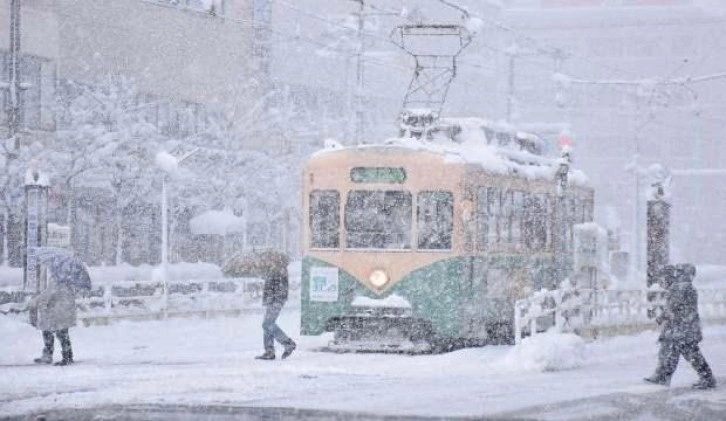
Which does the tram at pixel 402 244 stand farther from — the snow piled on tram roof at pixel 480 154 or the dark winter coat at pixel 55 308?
the dark winter coat at pixel 55 308

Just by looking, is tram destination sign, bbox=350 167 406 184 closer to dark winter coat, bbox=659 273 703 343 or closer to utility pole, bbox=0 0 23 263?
dark winter coat, bbox=659 273 703 343

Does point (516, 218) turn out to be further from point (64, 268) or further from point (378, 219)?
point (64, 268)

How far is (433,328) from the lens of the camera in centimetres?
2045

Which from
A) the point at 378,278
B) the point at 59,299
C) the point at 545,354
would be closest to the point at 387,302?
the point at 378,278

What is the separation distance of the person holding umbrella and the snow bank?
18.0 ft

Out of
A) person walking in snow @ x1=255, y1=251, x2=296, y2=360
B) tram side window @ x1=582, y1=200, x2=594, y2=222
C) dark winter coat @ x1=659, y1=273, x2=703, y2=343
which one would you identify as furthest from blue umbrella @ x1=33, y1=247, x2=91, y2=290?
tram side window @ x1=582, y1=200, x2=594, y2=222

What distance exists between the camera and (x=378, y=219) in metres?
20.8

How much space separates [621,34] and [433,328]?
60.2m

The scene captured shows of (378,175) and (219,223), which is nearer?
(378,175)

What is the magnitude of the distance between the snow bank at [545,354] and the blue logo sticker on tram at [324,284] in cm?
316

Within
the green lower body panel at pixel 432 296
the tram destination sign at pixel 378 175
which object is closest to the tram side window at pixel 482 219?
the green lower body panel at pixel 432 296

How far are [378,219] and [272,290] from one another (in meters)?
2.56

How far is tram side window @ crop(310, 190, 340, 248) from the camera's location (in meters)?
20.9

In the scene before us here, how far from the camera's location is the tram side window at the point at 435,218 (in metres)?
20.5
